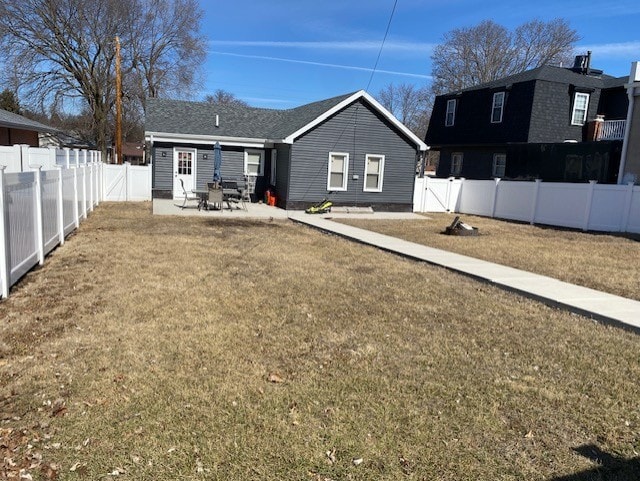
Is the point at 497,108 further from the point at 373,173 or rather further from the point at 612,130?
the point at 373,173

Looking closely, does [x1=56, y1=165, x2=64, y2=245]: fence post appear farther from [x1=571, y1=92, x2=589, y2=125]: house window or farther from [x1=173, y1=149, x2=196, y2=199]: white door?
[x1=571, y1=92, x2=589, y2=125]: house window

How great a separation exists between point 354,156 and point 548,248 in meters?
9.96

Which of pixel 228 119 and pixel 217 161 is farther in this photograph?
pixel 228 119

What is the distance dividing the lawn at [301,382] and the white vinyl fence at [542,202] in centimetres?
1130

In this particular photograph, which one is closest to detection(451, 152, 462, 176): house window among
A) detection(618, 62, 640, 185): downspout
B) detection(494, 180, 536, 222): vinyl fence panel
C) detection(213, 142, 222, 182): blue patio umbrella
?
detection(494, 180, 536, 222): vinyl fence panel

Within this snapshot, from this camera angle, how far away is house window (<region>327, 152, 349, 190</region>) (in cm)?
1986

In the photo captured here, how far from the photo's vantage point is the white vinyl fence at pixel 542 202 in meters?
15.8

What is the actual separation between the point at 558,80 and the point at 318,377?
2488 cm

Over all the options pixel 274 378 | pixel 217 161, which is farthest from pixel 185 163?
pixel 274 378

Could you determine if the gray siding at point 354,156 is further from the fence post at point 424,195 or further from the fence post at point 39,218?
the fence post at point 39,218

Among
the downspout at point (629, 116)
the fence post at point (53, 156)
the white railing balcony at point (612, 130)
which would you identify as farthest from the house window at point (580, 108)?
the fence post at point (53, 156)

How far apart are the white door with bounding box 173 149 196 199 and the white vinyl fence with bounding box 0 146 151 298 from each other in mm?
5480

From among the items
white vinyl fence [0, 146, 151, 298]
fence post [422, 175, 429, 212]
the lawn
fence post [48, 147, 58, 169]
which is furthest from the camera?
fence post [422, 175, 429, 212]

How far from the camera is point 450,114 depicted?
29.5 metres
